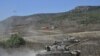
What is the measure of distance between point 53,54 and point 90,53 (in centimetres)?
583

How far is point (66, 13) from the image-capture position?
80.1m

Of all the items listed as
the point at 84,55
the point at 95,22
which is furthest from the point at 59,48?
the point at 95,22

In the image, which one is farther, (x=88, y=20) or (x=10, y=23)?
(x=10, y=23)

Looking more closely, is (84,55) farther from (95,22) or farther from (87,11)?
(87,11)

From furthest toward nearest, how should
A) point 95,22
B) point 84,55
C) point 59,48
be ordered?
point 95,22 < point 84,55 < point 59,48

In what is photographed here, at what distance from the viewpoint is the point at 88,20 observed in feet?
204

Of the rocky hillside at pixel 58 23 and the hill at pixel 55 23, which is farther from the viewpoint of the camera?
the rocky hillside at pixel 58 23

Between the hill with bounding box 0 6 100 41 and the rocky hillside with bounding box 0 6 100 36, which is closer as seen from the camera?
the hill with bounding box 0 6 100 41

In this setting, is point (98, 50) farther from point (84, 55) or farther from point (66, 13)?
point (66, 13)

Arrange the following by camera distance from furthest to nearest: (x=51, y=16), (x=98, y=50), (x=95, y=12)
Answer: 1. (x=51, y=16)
2. (x=95, y=12)
3. (x=98, y=50)

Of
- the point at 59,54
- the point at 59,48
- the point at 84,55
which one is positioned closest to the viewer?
the point at 59,54

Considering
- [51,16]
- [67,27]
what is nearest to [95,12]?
[51,16]

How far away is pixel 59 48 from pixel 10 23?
6574cm

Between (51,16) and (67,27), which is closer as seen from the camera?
(67,27)
